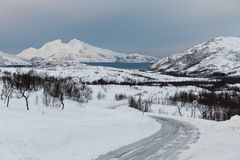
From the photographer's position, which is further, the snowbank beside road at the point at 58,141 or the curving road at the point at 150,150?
the curving road at the point at 150,150

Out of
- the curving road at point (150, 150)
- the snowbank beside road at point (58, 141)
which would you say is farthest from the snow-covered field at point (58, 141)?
the curving road at point (150, 150)

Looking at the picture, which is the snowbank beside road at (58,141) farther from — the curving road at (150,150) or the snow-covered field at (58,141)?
the curving road at (150,150)

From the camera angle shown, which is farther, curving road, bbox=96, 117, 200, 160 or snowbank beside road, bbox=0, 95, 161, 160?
curving road, bbox=96, 117, 200, 160

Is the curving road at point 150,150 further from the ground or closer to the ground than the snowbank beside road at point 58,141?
closer to the ground

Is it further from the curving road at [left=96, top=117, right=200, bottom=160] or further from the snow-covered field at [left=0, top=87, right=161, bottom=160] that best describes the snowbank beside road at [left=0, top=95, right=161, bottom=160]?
the curving road at [left=96, top=117, right=200, bottom=160]

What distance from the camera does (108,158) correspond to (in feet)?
71.5

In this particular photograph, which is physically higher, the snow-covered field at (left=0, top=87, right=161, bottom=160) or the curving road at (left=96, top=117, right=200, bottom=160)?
the snow-covered field at (left=0, top=87, right=161, bottom=160)

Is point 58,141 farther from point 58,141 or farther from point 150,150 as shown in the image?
point 150,150

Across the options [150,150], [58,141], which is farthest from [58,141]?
[150,150]

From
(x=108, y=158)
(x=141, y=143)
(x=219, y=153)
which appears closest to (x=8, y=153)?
(x=108, y=158)

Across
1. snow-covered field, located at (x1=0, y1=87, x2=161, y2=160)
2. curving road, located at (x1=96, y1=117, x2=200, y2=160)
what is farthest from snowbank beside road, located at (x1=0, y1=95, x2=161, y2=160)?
curving road, located at (x1=96, y1=117, x2=200, y2=160)

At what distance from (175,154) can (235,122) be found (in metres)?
18.8

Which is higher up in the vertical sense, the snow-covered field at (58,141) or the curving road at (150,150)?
the snow-covered field at (58,141)

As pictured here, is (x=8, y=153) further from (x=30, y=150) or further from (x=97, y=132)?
(x=97, y=132)
